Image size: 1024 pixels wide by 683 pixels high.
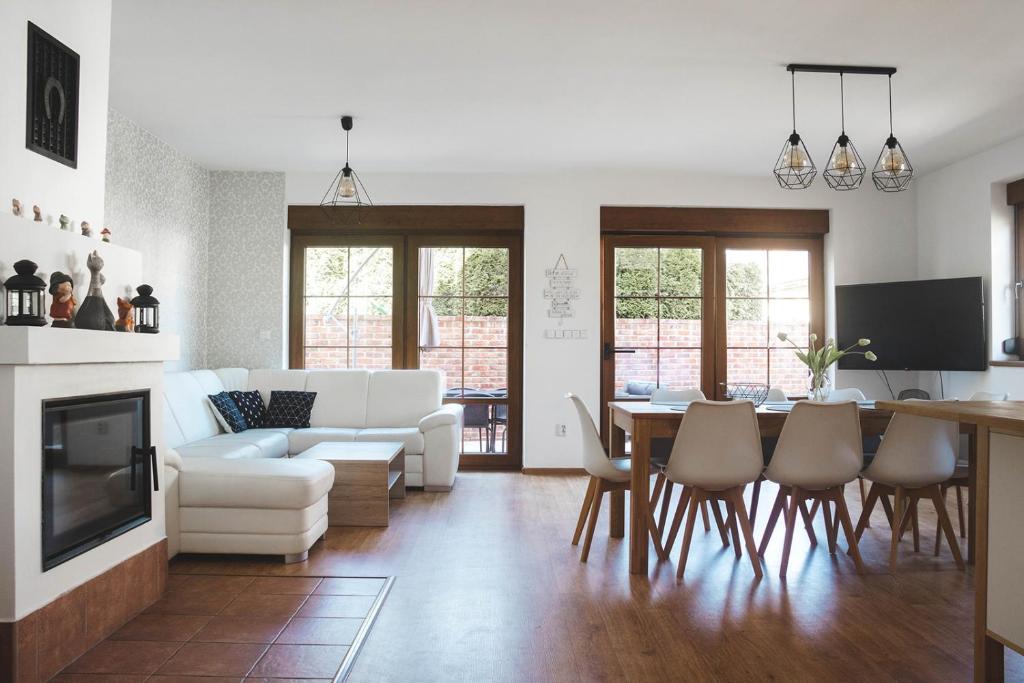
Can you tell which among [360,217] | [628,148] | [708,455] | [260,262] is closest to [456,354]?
[360,217]

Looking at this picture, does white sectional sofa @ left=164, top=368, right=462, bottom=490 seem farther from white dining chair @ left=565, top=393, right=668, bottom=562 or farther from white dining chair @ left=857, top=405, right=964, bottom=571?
white dining chair @ left=857, top=405, right=964, bottom=571

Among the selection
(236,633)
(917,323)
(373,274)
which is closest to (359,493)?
(236,633)

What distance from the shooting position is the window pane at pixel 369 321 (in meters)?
6.55

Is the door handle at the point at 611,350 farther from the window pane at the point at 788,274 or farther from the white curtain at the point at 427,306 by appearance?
the white curtain at the point at 427,306

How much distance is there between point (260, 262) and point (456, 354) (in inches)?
75.3

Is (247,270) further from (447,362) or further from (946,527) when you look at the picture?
(946,527)

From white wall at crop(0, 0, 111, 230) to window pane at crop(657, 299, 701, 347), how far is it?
466cm

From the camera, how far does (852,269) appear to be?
6.44m

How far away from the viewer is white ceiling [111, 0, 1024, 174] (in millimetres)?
3383

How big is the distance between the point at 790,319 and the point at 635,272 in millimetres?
1501

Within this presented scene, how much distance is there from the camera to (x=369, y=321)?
6559mm

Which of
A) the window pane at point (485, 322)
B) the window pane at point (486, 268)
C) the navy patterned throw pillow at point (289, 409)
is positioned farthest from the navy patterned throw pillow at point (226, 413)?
the window pane at point (486, 268)

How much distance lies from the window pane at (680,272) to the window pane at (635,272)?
0.27ft

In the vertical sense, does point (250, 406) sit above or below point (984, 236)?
below
